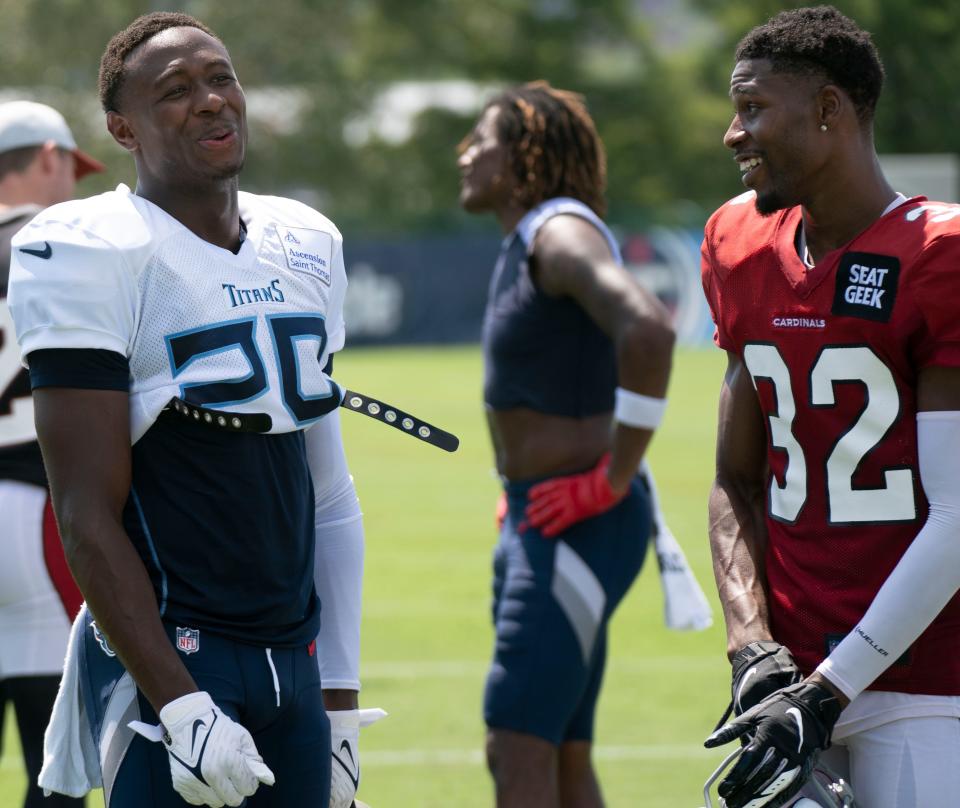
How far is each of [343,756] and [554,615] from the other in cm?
135

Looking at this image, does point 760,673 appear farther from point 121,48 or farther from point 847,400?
point 121,48

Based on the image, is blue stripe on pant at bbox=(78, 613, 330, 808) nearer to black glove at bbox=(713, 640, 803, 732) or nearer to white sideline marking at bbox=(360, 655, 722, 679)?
black glove at bbox=(713, 640, 803, 732)

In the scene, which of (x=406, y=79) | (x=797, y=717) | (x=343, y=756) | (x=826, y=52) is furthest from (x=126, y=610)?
(x=406, y=79)

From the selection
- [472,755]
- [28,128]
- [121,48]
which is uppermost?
[121,48]

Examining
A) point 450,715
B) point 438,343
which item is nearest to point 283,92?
point 438,343

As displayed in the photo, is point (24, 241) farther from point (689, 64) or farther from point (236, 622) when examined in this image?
point (689, 64)

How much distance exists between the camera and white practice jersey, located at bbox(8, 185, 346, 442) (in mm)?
2777

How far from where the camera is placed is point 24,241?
2822 mm

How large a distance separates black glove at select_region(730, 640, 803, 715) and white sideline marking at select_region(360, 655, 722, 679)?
4121 mm

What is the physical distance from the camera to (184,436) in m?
2.90

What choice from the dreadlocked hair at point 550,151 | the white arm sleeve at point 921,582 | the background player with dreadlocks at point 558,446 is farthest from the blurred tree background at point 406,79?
the white arm sleeve at point 921,582

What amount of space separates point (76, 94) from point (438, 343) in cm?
1385

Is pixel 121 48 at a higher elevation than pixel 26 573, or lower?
higher

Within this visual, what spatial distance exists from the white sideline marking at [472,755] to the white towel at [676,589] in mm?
1151
